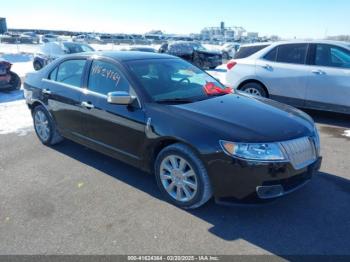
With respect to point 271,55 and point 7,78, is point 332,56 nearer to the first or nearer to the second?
point 271,55

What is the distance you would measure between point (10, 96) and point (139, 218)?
795 centimetres

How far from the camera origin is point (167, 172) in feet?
11.9

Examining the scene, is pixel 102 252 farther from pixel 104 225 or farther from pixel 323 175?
pixel 323 175

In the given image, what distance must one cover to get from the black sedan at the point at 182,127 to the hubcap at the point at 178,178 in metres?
0.01

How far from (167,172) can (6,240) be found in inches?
66.1

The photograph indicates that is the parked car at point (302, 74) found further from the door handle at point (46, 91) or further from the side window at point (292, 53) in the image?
the door handle at point (46, 91)

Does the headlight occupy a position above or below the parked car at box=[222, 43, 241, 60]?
above

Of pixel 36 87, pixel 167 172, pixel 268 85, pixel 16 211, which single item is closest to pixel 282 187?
pixel 167 172

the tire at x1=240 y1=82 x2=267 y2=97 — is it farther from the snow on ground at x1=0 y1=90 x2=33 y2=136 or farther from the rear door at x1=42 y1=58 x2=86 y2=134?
the snow on ground at x1=0 y1=90 x2=33 y2=136

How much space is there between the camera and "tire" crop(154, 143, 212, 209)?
3281mm

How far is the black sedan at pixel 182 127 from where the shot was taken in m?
3.10

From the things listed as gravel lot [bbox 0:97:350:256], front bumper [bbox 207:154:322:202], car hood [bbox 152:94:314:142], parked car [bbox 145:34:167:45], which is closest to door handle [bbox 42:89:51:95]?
gravel lot [bbox 0:97:350:256]

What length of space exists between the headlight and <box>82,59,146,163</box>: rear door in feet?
Result: 3.50

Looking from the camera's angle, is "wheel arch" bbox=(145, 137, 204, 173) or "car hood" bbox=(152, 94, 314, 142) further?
"wheel arch" bbox=(145, 137, 204, 173)
